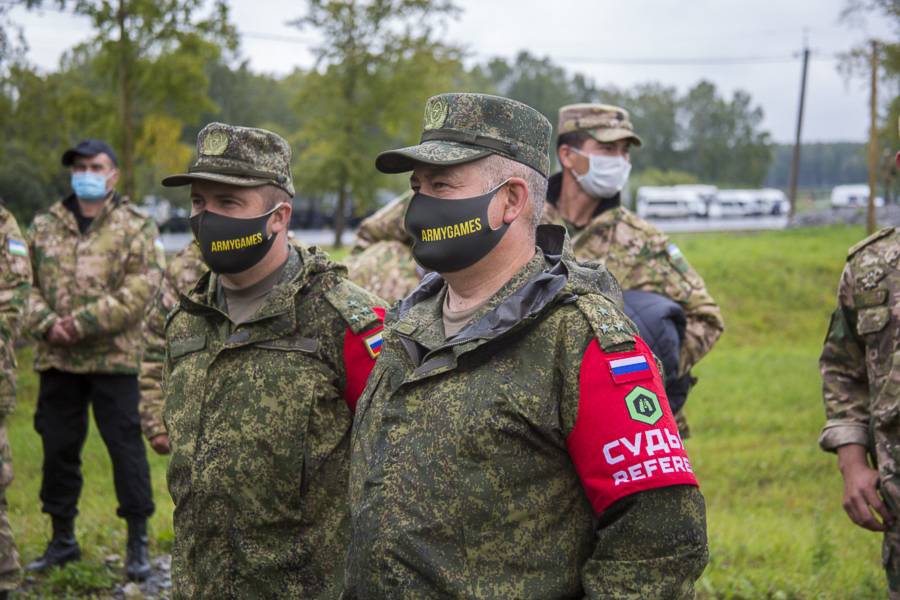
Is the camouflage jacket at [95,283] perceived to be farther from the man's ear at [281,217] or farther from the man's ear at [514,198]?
the man's ear at [514,198]

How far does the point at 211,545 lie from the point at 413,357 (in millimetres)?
1076

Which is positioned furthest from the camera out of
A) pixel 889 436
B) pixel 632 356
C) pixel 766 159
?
pixel 766 159

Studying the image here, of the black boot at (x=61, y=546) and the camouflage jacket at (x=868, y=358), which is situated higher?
the camouflage jacket at (x=868, y=358)

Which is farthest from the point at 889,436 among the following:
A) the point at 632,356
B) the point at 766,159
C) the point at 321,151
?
the point at 766,159

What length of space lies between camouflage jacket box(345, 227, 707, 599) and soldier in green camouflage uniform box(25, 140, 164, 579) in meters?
3.82

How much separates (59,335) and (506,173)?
3.99 metres

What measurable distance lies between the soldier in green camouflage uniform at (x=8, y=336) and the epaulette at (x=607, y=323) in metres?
3.26

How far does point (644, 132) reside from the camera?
271 ft

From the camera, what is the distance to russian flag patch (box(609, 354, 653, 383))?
2.14m

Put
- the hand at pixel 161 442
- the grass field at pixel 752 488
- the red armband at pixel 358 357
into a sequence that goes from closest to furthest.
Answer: the red armband at pixel 358 357, the hand at pixel 161 442, the grass field at pixel 752 488

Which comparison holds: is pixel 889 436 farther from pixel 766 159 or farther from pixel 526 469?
pixel 766 159

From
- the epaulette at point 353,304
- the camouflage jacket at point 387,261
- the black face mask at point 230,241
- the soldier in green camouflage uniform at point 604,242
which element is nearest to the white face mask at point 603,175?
the soldier in green camouflage uniform at point 604,242

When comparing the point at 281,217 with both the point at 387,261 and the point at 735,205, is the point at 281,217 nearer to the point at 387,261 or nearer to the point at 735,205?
the point at 387,261

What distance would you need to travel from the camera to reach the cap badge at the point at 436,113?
2.47m
